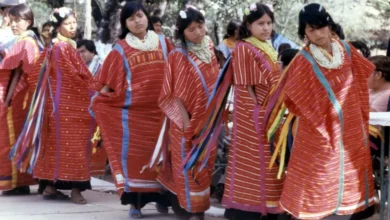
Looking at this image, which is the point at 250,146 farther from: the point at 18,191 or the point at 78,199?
the point at 18,191

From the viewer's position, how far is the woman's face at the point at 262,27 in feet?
20.0

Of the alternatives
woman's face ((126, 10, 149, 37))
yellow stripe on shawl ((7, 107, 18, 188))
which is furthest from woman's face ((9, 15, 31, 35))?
woman's face ((126, 10, 149, 37))

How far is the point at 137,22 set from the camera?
698cm

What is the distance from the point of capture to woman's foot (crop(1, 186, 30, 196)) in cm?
868

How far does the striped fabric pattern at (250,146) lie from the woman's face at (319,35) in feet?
1.89

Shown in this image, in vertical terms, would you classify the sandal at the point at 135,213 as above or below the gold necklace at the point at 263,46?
below

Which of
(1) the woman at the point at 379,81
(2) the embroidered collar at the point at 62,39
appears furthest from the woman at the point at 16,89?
(1) the woman at the point at 379,81

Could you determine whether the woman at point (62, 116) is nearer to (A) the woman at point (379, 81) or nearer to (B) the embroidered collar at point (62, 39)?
(B) the embroidered collar at point (62, 39)

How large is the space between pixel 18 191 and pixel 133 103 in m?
2.19

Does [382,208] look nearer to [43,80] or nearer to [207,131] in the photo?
[207,131]

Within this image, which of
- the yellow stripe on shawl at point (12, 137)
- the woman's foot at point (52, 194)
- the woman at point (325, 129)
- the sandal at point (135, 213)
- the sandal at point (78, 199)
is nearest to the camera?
the woman at point (325, 129)

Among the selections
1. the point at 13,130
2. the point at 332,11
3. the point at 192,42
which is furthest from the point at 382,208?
the point at 332,11

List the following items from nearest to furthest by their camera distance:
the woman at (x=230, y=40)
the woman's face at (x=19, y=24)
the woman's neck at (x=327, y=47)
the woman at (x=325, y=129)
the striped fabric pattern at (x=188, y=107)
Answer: the woman at (x=325, y=129)
the woman's neck at (x=327, y=47)
the striped fabric pattern at (x=188, y=107)
the woman's face at (x=19, y=24)
the woman at (x=230, y=40)

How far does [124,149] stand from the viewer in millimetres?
7090
